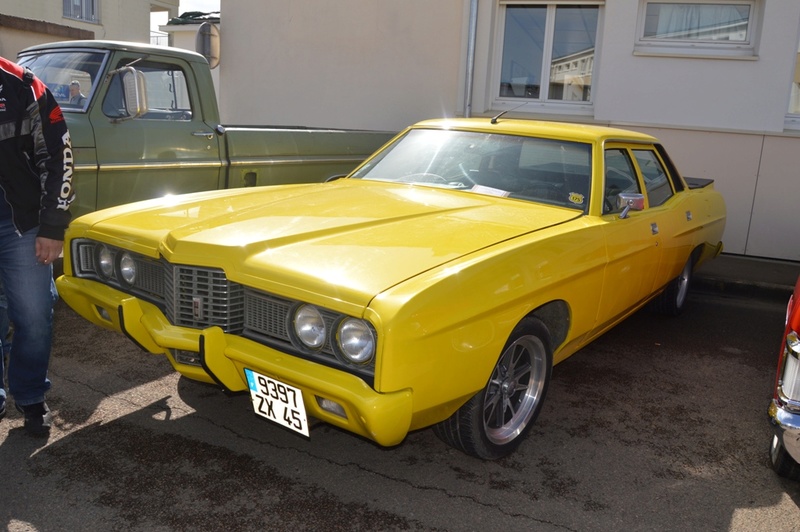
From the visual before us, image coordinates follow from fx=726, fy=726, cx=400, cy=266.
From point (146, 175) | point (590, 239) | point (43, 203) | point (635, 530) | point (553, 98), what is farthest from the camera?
point (553, 98)

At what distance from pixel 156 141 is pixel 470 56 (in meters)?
4.43

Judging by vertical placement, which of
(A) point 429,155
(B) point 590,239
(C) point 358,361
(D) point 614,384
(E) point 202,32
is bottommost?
(D) point 614,384

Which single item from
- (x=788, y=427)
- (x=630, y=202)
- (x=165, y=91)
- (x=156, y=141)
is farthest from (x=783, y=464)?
(x=165, y=91)

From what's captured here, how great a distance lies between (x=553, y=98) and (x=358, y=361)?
703 cm

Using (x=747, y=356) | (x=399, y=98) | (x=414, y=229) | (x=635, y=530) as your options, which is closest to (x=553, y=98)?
(x=399, y=98)

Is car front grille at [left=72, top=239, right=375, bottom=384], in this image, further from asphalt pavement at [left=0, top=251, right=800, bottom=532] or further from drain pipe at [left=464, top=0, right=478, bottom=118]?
drain pipe at [left=464, top=0, right=478, bottom=118]

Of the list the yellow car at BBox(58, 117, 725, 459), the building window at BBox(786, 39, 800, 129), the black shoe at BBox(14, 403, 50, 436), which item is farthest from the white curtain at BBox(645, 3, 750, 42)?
the black shoe at BBox(14, 403, 50, 436)

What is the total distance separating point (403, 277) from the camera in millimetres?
2609

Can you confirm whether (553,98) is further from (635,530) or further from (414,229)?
(635,530)

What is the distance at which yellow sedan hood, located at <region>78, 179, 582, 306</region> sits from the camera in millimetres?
2676

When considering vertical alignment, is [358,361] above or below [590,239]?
below

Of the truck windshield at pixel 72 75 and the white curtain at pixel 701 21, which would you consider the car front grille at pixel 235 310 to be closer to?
the truck windshield at pixel 72 75

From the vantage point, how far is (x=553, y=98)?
348 inches

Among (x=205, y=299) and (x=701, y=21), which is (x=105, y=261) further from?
(x=701, y=21)
